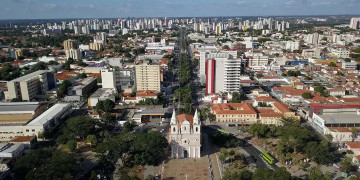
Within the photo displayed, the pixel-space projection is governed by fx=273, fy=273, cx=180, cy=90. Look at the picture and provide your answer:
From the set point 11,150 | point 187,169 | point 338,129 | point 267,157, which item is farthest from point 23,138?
point 338,129

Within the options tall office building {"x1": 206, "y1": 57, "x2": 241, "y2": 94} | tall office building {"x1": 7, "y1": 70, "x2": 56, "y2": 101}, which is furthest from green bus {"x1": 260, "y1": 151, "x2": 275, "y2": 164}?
tall office building {"x1": 7, "y1": 70, "x2": 56, "y2": 101}

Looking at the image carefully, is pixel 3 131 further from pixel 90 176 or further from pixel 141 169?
pixel 141 169

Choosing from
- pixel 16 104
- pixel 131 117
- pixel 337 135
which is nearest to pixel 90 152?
pixel 131 117

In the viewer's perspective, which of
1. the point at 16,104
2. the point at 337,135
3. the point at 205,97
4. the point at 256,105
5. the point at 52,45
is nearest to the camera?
the point at 337,135

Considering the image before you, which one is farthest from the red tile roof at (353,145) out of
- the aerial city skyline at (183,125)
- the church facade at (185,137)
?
the church facade at (185,137)

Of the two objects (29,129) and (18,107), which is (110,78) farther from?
(29,129)

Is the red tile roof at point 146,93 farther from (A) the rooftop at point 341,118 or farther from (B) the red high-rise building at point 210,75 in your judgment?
(A) the rooftop at point 341,118
